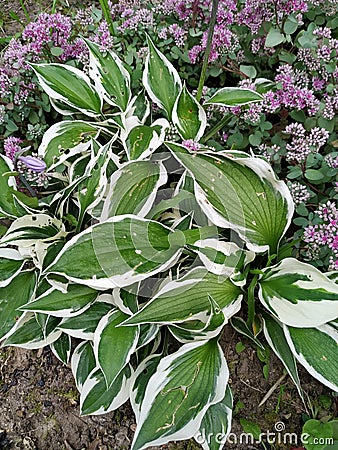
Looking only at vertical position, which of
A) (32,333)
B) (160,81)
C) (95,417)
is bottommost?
(95,417)

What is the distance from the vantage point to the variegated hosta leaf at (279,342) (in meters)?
1.15

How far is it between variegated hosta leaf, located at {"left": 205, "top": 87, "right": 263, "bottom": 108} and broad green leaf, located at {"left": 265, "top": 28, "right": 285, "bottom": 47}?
0.15 metres

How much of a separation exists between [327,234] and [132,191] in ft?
1.55

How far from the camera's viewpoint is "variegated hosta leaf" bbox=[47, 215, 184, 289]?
1.06 m

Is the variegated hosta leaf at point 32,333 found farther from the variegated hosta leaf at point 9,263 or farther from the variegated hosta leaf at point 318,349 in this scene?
the variegated hosta leaf at point 318,349

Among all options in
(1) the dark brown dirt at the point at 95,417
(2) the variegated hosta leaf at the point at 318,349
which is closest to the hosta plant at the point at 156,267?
(2) the variegated hosta leaf at the point at 318,349

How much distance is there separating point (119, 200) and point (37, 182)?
0.30 meters

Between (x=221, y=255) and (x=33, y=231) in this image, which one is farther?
(x=33, y=231)

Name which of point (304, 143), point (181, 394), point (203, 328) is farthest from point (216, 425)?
point (304, 143)

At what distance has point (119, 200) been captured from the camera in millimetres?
1193

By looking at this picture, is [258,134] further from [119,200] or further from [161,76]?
[119,200]

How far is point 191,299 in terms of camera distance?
110cm

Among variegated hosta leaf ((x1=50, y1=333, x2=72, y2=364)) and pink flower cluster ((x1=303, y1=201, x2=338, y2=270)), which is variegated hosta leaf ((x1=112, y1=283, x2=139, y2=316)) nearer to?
variegated hosta leaf ((x1=50, y1=333, x2=72, y2=364))

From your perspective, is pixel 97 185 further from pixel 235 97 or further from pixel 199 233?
pixel 235 97
